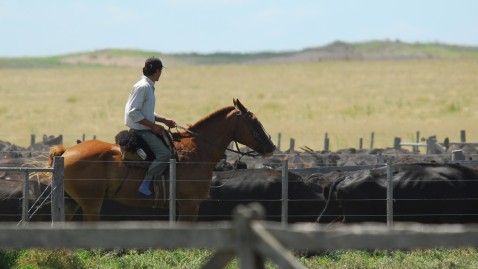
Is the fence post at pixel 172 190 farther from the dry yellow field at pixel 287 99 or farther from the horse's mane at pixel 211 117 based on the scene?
the dry yellow field at pixel 287 99

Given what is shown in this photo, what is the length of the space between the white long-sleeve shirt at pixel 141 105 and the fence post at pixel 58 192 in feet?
4.01

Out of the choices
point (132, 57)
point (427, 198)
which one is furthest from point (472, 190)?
point (132, 57)

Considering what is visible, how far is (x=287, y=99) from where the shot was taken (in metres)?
75.8

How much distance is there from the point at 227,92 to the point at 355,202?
67.1m

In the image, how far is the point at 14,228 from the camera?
6.41 meters

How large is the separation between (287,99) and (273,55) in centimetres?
7616

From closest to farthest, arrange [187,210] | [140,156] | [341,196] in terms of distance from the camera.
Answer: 1. [140,156]
2. [187,210]
3. [341,196]

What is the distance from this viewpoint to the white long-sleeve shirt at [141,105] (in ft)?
46.5

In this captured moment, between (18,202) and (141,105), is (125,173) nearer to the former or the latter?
(141,105)

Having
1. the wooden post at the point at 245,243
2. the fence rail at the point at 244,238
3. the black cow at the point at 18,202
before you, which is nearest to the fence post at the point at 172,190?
the black cow at the point at 18,202

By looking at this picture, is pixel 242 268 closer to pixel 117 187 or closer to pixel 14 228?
pixel 14 228

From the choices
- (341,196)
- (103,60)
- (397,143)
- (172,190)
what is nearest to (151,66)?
(172,190)

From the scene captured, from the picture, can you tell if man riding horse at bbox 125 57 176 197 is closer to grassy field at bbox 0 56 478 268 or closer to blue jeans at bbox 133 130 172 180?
blue jeans at bbox 133 130 172 180

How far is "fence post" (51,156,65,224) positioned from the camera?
13219 millimetres
